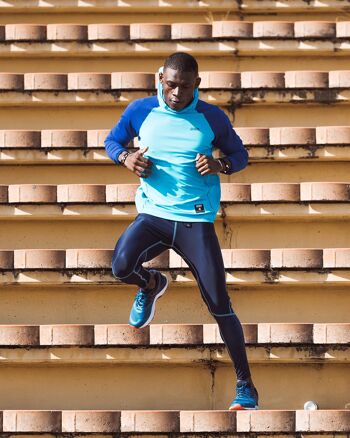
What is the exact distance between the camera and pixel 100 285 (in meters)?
7.25

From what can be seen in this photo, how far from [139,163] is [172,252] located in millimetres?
1254

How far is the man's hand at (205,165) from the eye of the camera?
19.5 ft

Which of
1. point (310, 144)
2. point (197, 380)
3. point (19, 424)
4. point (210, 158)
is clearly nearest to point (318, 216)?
point (310, 144)

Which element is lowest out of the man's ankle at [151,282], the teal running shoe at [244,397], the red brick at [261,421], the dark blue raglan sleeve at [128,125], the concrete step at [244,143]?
the red brick at [261,421]

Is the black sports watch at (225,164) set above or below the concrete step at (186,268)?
above

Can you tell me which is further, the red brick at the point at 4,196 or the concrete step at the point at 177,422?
the red brick at the point at 4,196

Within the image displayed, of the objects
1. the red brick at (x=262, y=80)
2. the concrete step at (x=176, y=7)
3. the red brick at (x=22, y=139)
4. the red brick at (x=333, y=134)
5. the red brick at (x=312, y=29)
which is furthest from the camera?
the concrete step at (x=176, y=7)

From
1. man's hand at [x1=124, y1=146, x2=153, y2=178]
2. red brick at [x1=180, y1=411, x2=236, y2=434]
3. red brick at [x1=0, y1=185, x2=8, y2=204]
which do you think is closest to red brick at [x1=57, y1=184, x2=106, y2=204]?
red brick at [x1=0, y1=185, x2=8, y2=204]

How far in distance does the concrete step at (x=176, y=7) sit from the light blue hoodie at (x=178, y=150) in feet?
9.32

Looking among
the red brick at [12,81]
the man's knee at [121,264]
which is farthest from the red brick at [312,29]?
the man's knee at [121,264]

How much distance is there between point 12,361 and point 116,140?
140 centimetres

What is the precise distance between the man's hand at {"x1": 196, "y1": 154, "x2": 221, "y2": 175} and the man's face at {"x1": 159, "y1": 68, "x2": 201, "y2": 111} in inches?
10.0

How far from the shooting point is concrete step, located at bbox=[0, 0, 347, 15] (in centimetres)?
884

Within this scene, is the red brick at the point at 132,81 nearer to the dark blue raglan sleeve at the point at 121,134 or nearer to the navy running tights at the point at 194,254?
the dark blue raglan sleeve at the point at 121,134
